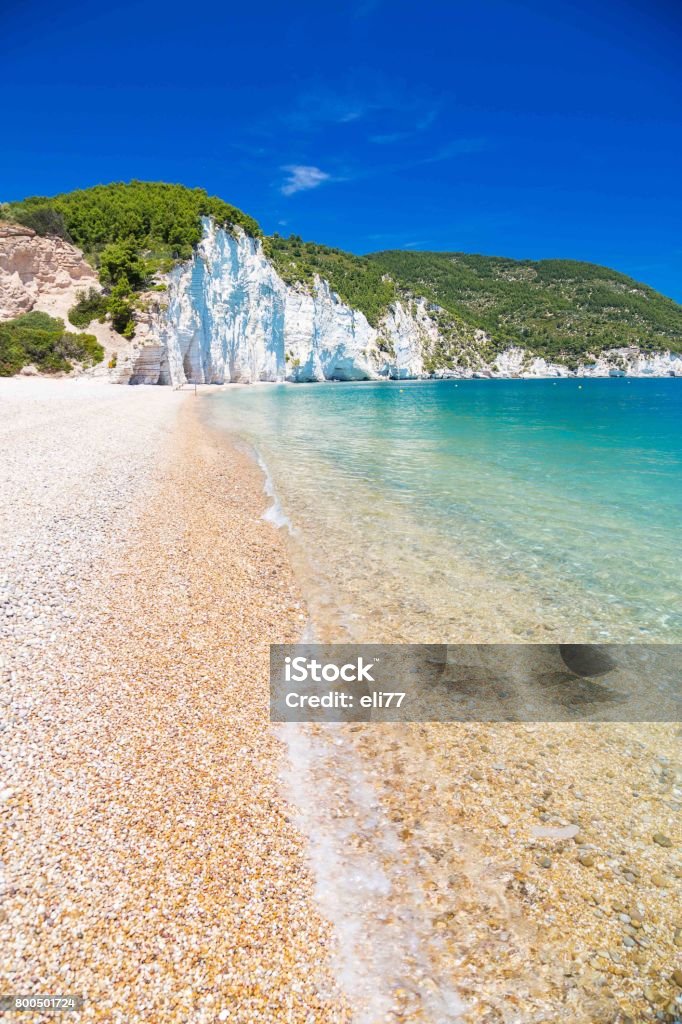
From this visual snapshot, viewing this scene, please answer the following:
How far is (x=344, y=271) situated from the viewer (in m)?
107

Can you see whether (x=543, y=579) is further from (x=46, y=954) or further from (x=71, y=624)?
(x=46, y=954)

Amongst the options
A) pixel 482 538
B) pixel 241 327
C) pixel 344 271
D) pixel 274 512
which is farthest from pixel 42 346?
pixel 344 271

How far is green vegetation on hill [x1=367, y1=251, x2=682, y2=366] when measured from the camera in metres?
129

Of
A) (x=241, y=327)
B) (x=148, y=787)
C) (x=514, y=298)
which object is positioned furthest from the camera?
(x=514, y=298)

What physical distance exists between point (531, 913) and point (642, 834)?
3.39 ft

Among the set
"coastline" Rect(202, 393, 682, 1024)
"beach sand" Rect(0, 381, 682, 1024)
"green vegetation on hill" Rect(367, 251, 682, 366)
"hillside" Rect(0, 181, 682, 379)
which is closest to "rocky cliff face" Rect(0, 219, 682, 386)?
"hillside" Rect(0, 181, 682, 379)

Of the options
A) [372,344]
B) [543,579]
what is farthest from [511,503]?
[372,344]

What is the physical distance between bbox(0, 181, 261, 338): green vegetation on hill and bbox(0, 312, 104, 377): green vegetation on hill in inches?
107

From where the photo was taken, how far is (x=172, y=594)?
558 cm

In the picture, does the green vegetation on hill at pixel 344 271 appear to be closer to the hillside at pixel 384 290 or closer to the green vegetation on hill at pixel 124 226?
the hillside at pixel 384 290

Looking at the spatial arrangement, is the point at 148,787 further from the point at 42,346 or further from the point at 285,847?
the point at 42,346

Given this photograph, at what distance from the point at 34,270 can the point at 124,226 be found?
1417 cm

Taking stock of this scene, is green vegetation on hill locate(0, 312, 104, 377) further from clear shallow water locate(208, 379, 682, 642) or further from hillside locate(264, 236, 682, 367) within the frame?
hillside locate(264, 236, 682, 367)

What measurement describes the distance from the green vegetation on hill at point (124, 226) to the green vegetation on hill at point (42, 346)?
271 centimetres
